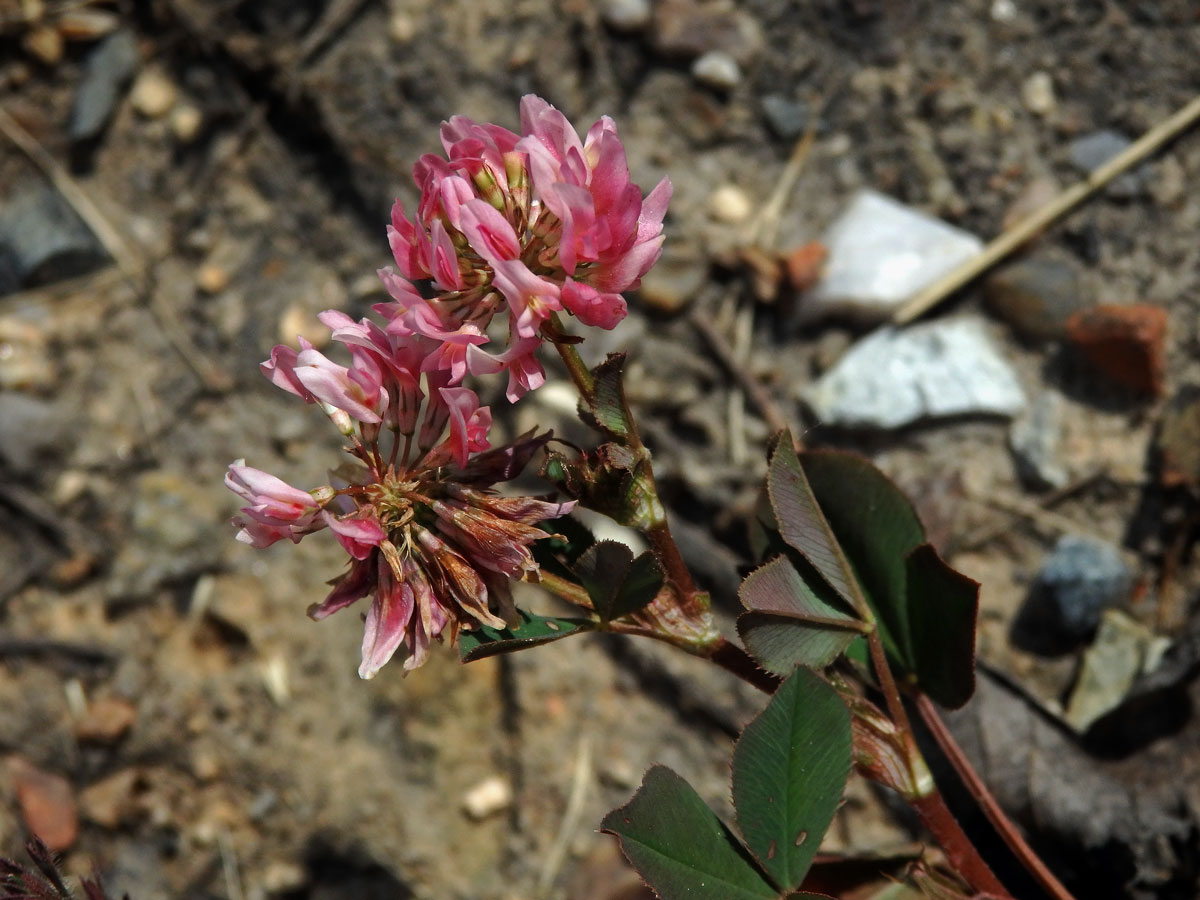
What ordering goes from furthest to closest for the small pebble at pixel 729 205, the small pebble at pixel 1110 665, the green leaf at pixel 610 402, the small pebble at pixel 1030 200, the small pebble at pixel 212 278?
the small pebble at pixel 212 278, the small pebble at pixel 729 205, the small pebble at pixel 1030 200, the small pebble at pixel 1110 665, the green leaf at pixel 610 402

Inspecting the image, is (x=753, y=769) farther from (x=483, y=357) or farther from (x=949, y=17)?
(x=949, y=17)

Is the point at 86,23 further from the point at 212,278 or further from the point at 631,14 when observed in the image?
the point at 631,14

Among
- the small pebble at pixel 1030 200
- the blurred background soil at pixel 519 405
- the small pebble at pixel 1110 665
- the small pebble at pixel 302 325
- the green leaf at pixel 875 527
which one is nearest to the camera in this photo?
the green leaf at pixel 875 527

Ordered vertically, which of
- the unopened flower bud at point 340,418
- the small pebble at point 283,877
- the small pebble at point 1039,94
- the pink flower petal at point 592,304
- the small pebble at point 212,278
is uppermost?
the pink flower petal at point 592,304

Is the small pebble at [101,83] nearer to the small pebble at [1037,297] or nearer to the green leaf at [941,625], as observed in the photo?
the small pebble at [1037,297]

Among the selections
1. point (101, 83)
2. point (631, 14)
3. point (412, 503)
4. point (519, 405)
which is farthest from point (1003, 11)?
point (101, 83)

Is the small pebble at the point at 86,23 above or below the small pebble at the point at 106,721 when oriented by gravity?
above

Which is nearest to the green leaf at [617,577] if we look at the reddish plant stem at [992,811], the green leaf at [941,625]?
the green leaf at [941,625]
